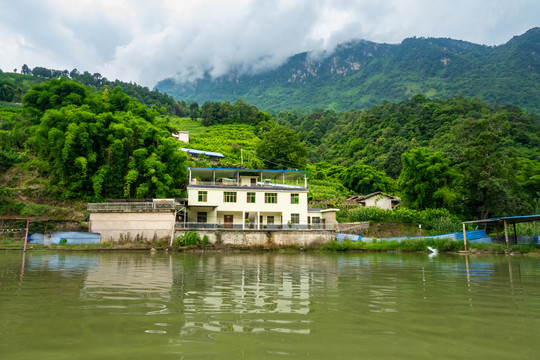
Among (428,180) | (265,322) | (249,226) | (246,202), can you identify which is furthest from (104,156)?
(428,180)

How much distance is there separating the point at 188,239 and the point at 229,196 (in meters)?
5.71

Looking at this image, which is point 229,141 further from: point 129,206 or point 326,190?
point 129,206

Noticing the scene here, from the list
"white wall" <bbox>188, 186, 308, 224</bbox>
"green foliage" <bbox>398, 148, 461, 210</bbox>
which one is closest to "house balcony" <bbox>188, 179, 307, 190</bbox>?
"white wall" <bbox>188, 186, 308, 224</bbox>

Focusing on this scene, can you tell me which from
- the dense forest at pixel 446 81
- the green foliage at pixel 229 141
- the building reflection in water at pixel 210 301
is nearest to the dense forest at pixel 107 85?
the green foliage at pixel 229 141

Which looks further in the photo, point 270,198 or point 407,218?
point 407,218

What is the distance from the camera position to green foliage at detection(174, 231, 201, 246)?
26314 millimetres

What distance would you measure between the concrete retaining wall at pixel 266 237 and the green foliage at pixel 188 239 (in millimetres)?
345

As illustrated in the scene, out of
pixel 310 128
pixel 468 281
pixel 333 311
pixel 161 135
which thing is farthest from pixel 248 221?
pixel 310 128

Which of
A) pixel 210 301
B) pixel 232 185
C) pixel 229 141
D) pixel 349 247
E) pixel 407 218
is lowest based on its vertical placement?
pixel 349 247

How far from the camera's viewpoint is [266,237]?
2842 cm

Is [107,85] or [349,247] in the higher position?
[107,85]

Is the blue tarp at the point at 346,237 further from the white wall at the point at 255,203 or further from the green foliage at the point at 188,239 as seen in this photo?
the green foliage at the point at 188,239

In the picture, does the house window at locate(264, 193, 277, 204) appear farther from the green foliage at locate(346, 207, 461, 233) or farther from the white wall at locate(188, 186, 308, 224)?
the green foliage at locate(346, 207, 461, 233)

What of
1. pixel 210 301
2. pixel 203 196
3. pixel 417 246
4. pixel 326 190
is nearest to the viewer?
pixel 210 301
